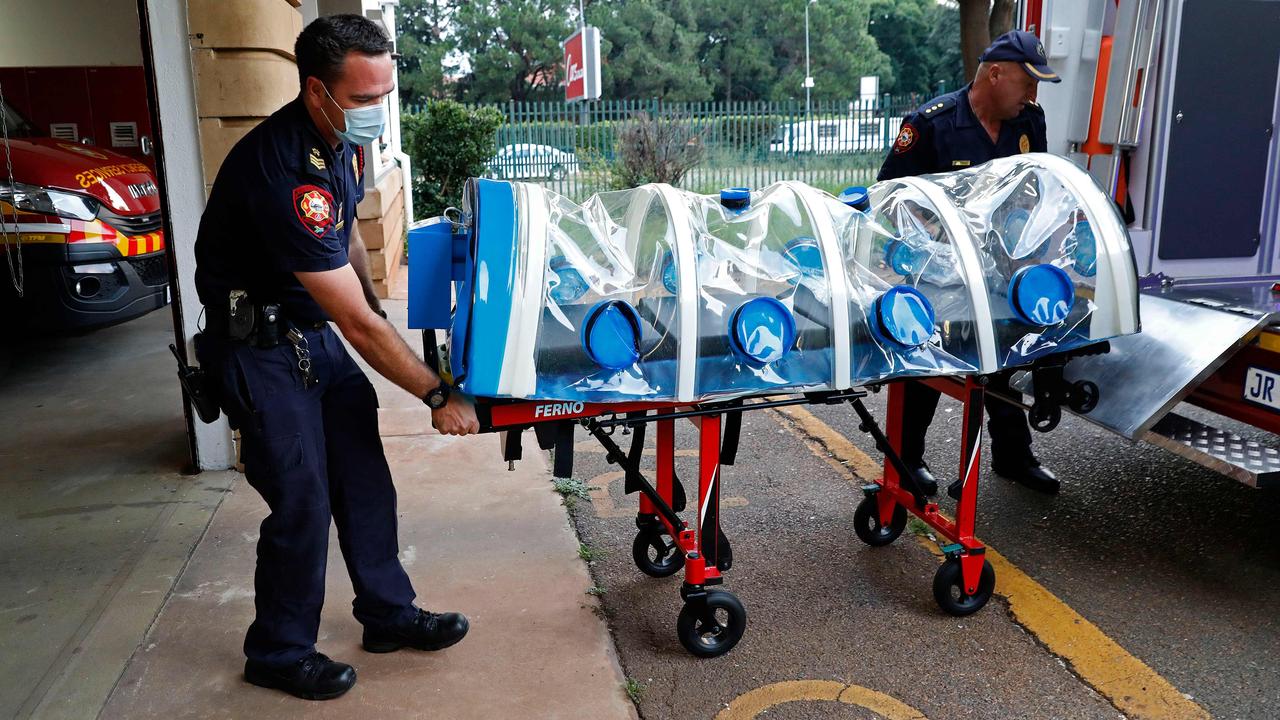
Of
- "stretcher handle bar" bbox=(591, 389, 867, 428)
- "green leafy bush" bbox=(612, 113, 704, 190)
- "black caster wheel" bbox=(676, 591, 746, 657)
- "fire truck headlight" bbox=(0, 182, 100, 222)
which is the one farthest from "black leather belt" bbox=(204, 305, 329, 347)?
"green leafy bush" bbox=(612, 113, 704, 190)

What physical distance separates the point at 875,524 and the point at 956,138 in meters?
1.65

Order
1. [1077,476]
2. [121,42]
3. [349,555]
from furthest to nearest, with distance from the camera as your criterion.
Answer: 1. [121,42]
2. [1077,476]
3. [349,555]

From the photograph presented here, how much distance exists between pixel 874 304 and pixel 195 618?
8.12ft

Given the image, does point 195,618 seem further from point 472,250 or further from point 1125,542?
point 1125,542

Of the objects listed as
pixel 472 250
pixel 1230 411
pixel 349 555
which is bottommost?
pixel 349 555

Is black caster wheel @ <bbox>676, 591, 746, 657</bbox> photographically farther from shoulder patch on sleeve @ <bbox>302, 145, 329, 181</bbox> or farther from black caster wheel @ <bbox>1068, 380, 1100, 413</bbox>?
shoulder patch on sleeve @ <bbox>302, 145, 329, 181</bbox>

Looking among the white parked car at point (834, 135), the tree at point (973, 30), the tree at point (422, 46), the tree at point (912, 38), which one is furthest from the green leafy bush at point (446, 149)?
the tree at point (912, 38)

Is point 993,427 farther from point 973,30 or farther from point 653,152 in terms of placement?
point 653,152

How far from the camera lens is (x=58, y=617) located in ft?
11.0

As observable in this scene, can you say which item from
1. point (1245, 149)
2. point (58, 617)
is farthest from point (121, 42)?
point (1245, 149)

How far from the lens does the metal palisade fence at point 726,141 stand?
19078mm

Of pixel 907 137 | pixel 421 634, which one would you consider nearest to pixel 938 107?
pixel 907 137

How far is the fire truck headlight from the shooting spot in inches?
234

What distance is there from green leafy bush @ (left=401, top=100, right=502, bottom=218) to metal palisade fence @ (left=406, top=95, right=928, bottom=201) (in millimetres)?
4032
